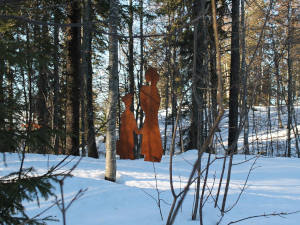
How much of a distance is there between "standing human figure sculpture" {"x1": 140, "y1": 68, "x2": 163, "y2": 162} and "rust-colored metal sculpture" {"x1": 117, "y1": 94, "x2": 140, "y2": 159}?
0.48 meters

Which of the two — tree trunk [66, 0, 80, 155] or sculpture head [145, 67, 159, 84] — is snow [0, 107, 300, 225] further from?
tree trunk [66, 0, 80, 155]

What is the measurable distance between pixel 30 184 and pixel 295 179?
4066 mm

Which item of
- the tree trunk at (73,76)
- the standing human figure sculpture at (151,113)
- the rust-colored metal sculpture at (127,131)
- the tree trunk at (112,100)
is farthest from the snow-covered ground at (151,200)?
the tree trunk at (73,76)

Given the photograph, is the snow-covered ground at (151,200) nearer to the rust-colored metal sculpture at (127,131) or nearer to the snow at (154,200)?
the snow at (154,200)

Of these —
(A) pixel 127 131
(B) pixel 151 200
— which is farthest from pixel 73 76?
(B) pixel 151 200

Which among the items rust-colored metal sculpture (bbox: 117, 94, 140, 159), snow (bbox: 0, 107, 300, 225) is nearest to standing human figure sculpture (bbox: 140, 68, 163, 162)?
rust-colored metal sculpture (bbox: 117, 94, 140, 159)

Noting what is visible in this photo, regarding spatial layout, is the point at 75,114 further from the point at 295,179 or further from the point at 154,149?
the point at 295,179

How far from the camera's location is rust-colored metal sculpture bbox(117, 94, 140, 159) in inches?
258

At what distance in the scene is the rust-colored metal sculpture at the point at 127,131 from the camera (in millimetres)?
6542

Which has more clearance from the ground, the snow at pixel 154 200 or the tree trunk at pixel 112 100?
the tree trunk at pixel 112 100

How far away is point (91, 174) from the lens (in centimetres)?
436

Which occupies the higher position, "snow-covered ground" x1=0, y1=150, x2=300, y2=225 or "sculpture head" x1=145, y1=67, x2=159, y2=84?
"sculpture head" x1=145, y1=67, x2=159, y2=84

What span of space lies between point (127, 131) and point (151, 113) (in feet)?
3.14

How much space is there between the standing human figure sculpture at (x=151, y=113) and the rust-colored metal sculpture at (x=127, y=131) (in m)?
0.48
